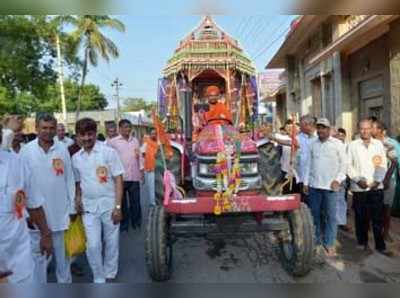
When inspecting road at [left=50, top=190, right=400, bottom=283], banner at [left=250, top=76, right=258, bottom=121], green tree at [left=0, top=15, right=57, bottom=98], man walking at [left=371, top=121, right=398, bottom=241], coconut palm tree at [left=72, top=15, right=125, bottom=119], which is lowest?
road at [left=50, top=190, right=400, bottom=283]

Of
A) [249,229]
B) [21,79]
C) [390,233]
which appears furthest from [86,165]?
[21,79]

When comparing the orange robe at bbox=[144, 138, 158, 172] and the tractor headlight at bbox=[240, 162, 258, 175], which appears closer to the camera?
the tractor headlight at bbox=[240, 162, 258, 175]

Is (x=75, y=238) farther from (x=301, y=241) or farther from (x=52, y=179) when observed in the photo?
(x=301, y=241)

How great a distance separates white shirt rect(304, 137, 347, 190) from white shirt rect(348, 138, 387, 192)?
4.9 inches

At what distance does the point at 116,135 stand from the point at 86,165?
11.0ft

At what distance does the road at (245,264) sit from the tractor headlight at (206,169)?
41.4 inches

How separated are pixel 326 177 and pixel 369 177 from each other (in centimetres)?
48

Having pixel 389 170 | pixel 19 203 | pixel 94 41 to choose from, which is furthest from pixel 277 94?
pixel 19 203

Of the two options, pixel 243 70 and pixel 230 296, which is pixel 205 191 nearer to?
pixel 243 70

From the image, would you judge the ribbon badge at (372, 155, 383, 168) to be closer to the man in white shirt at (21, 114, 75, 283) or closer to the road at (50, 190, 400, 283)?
the road at (50, 190, 400, 283)

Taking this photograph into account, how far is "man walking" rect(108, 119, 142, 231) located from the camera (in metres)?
7.18

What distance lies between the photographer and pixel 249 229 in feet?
15.2

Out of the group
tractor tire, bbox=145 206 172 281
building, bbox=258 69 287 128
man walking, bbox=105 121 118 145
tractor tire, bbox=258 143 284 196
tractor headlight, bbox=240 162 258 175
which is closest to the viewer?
tractor tire, bbox=145 206 172 281

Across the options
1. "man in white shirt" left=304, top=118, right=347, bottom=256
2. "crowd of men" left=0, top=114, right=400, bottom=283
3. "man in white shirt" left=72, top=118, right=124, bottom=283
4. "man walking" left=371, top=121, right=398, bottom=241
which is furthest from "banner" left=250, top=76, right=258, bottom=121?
"man in white shirt" left=72, top=118, right=124, bottom=283
